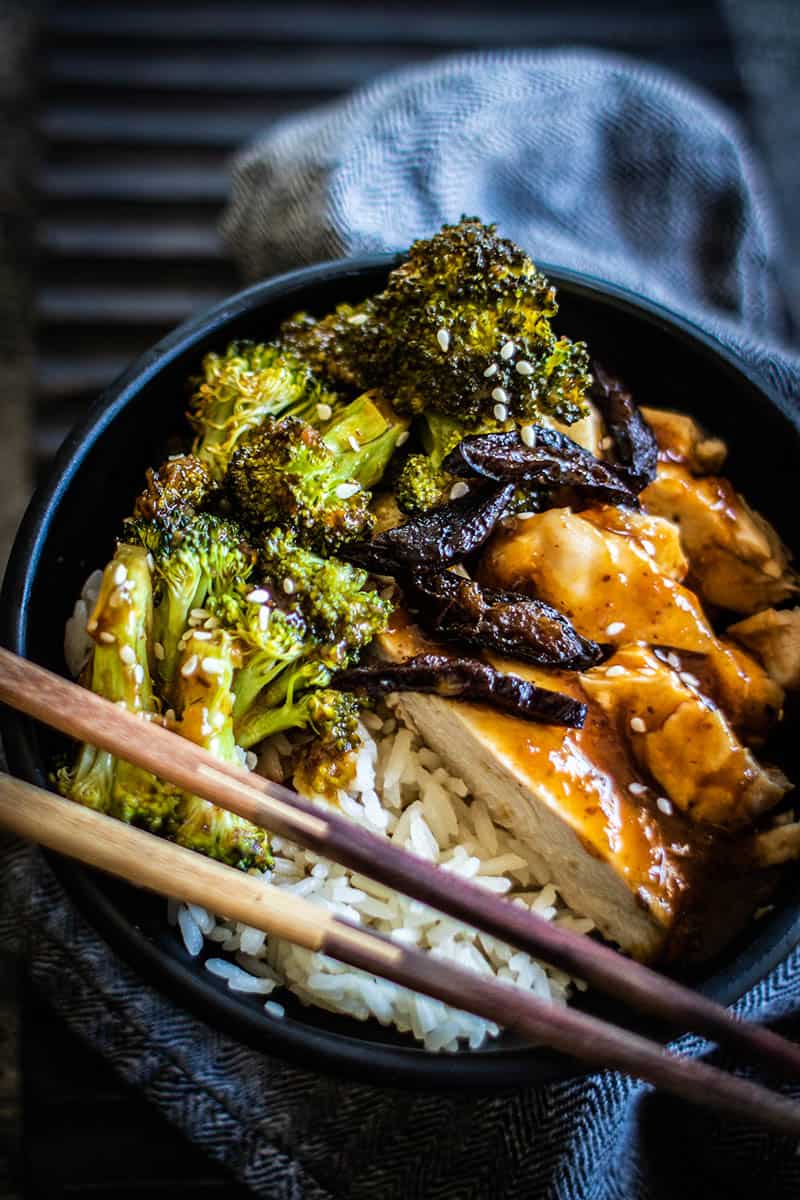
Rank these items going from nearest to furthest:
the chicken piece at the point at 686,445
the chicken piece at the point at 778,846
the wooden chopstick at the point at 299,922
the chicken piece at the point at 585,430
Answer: the wooden chopstick at the point at 299,922 → the chicken piece at the point at 778,846 → the chicken piece at the point at 585,430 → the chicken piece at the point at 686,445

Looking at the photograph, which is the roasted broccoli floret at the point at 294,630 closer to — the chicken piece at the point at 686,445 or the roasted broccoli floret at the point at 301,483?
the roasted broccoli floret at the point at 301,483

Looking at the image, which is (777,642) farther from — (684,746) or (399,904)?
(399,904)

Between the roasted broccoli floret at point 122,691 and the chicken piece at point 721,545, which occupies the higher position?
the chicken piece at point 721,545

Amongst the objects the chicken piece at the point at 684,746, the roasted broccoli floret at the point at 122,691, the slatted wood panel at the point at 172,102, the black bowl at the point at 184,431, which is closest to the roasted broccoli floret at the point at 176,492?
the roasted broccoli floret at the point at 122,691

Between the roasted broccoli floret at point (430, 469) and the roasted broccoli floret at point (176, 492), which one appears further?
the roasted broccoli floret at point (430, 469)

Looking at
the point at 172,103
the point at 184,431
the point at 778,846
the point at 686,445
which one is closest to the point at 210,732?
the point at 184,431

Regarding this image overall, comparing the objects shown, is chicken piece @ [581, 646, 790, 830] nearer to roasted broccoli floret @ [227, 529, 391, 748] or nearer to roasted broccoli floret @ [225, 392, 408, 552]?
roasted broccoli floret @ [227, 529, 391, 748]

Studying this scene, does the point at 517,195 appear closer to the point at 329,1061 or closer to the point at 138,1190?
the point at 329,1061
